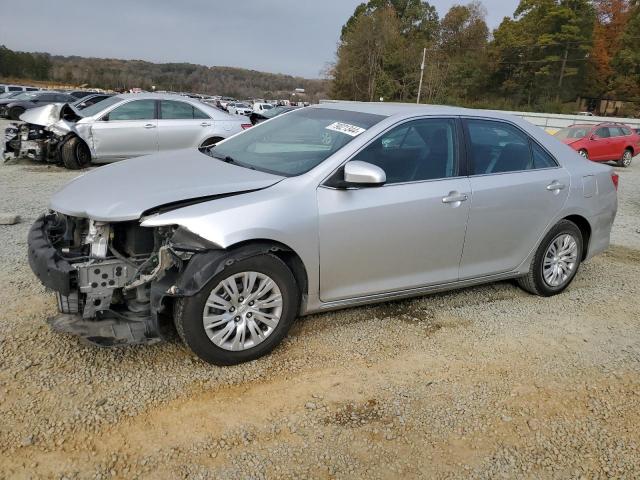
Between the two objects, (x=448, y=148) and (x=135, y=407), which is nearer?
(x=135, y=407)

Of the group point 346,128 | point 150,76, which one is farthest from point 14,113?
point 150,76

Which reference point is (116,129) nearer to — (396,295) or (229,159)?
(229,159)

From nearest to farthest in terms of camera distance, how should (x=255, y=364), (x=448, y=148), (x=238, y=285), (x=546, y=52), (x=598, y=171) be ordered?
(x=238, y=285), (x=255, y=364), (x=448, y=148), (x=598, y=171), (x=546, y=52)

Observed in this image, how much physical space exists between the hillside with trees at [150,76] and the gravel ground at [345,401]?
7441 cm

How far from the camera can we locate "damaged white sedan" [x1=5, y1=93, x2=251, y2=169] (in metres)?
9.50

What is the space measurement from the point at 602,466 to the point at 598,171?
291cm

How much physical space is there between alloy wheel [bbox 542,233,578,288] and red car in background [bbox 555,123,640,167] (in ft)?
42.3

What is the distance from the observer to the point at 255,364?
311cm

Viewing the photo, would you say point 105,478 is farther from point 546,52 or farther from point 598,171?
point 546,52

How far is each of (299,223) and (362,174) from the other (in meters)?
0.49

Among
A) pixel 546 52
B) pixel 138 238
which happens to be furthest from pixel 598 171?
pixel 546 52

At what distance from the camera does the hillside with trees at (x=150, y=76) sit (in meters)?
75.2

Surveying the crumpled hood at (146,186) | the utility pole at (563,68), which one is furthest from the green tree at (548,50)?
the crumpled hood at (146,186)

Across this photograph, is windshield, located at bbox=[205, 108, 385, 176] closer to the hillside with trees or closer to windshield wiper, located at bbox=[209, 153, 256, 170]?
windshield wiper, located at bbox=[209, 153, 256, 170]
